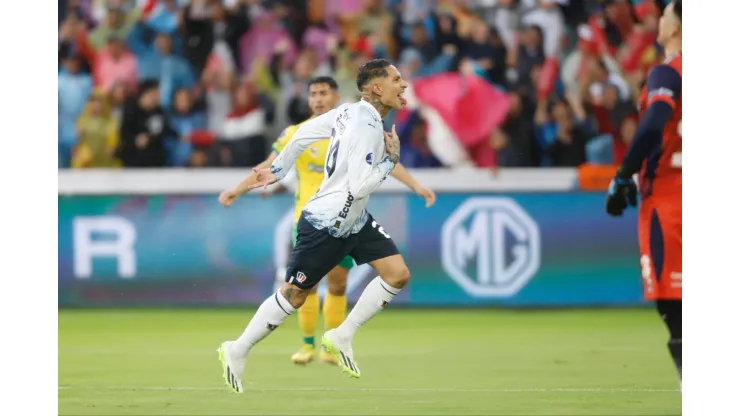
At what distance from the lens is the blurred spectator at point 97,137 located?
15094 mm

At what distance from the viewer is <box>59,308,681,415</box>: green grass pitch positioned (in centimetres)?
871

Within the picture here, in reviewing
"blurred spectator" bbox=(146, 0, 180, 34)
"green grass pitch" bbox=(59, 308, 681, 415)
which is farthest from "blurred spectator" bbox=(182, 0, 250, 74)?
"green grass pitch" bbox=(59, 308, 681, 415)

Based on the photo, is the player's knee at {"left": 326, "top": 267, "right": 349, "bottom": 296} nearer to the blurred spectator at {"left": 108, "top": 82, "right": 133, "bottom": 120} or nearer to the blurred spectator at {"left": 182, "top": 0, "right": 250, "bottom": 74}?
the blurred spectator at {"left": 108, "top": 82, "right": 133, "bottom": 120}

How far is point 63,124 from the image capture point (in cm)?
1520

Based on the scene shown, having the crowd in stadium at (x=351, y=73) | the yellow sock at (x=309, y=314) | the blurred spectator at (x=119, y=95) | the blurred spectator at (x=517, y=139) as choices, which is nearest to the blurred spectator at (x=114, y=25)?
the crowd in stadium at (x=351, y=73)

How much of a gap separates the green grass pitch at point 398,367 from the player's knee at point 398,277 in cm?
77

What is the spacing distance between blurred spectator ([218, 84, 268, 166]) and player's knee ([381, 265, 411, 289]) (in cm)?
628

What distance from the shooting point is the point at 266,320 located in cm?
849

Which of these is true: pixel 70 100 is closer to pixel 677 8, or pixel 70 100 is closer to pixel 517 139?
pixel 517 139

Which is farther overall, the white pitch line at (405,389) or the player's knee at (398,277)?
the white pitch line at (405,389)

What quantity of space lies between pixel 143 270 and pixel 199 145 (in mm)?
1655

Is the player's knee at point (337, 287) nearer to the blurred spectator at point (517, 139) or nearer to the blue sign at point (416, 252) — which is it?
the blue sign at point (416, 252)

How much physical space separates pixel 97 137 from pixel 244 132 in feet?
5.32
